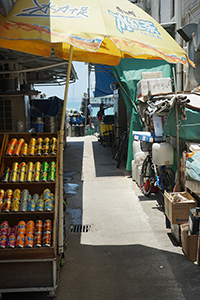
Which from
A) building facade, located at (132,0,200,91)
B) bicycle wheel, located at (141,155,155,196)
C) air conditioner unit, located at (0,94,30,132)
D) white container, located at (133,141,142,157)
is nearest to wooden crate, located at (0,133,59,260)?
bicycle wheel, located at (141,155,155,196)

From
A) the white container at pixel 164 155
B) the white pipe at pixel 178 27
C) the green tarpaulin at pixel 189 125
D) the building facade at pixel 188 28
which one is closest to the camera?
the green tarpaulin at pixel 189 125

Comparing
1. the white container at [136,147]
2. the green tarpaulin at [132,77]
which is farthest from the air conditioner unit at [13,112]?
the green tarpaulin at [132,77]

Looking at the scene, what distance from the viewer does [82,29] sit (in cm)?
312

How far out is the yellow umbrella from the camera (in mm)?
3074

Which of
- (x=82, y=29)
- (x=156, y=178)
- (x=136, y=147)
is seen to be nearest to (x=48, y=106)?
(x=136, y=147)

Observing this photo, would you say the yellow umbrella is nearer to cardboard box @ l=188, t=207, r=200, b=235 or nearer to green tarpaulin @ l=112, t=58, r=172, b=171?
cardboard box @ l=188, t=207, r=200, b=235

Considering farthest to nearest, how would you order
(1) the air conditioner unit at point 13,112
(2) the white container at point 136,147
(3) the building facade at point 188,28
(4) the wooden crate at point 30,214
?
(2) the white container at point 136,147 < (1) the air conditioner unit at point 13,112 < (3) the building facade at point 188,28 < (4) the wooden crate at point 30,214

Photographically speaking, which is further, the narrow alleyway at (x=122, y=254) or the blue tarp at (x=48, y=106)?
the blue tarp at (x=48, y=106)

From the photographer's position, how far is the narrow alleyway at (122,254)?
12.4 ft

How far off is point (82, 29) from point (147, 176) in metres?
4.97

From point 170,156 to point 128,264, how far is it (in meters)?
2.70

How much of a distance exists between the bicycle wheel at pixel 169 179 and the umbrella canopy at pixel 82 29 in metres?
3.08

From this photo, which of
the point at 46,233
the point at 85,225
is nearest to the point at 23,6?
the point at 46,233

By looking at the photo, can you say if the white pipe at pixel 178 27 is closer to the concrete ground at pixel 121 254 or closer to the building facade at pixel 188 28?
the building facade at pixel 188 28
